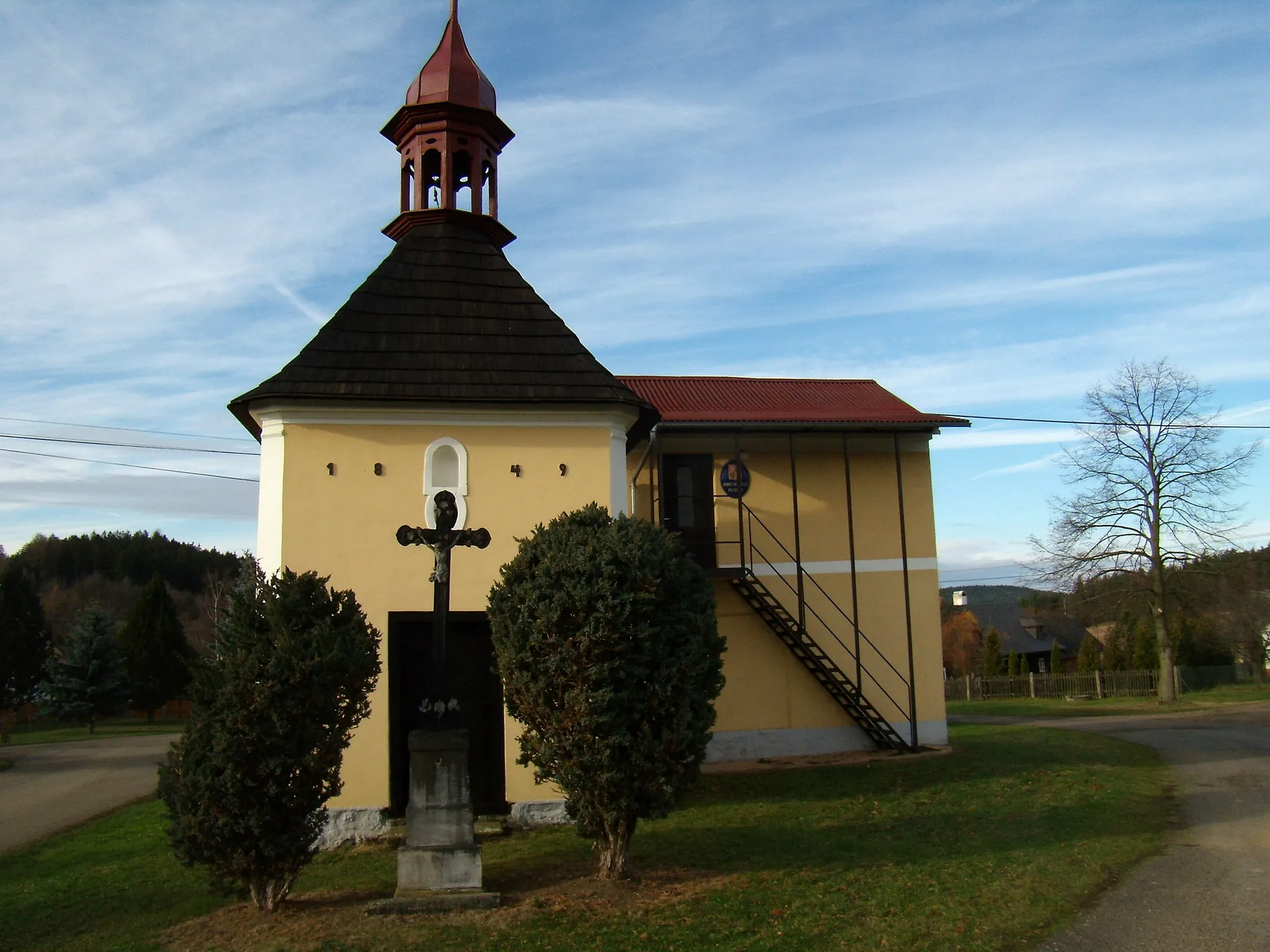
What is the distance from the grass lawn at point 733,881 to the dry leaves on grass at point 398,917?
22 millimetres

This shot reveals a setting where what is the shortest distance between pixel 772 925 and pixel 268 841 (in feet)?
12.3

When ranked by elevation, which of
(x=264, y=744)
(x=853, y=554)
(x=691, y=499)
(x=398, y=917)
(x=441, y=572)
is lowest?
(x=398, y=917)

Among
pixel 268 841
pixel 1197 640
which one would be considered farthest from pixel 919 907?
pixel 1197 640

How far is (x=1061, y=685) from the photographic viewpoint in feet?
118

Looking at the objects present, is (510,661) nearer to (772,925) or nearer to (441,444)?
(772,925)

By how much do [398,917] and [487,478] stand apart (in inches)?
205

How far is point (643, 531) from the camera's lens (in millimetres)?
8492

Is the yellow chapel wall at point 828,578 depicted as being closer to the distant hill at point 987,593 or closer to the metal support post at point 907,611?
the metal support post at point 907,611

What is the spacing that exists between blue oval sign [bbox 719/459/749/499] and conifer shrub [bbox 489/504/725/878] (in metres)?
8.35

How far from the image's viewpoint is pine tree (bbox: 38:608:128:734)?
36.5 m

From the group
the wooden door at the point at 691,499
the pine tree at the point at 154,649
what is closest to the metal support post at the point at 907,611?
the wooden door at the point at 691,499

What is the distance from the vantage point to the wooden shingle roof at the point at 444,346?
11273 mm

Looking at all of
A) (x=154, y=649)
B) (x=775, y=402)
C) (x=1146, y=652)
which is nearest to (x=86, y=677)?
(x=154, y=649)

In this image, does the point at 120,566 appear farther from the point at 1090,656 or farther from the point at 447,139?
the point at 447,139
